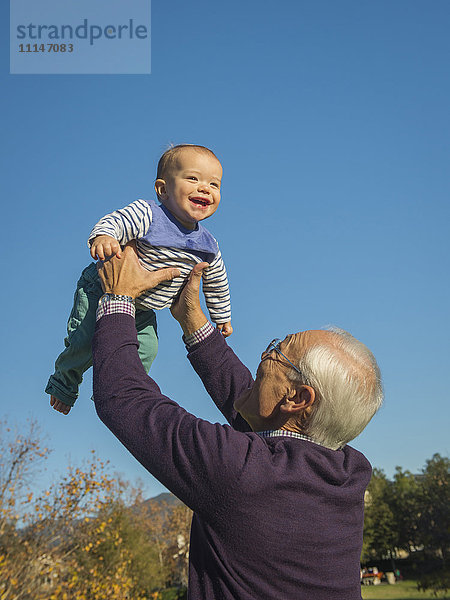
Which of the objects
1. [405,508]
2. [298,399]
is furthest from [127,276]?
[405,508]

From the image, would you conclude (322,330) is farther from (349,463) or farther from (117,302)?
(117,302)

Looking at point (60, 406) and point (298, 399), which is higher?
point (60, 406)

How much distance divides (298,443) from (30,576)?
11.8m

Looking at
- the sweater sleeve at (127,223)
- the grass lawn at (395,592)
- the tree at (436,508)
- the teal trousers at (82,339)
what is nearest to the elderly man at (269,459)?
the sweater sleeve at (127,223)

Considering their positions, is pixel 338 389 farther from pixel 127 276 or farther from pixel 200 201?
pixel 200 201

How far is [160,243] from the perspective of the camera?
9.25 ft

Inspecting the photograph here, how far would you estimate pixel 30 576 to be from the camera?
1210 cm

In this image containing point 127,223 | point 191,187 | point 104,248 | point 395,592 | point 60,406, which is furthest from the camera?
point 395,592

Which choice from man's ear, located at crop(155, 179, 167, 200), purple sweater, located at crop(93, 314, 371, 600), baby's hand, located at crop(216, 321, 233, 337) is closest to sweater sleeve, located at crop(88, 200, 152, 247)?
man's ear, located at crop(155, 179, 167, 200)

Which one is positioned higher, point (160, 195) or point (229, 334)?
point (160, 195)

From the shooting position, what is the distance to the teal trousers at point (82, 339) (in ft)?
9.63

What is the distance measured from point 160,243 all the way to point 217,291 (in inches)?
21.5

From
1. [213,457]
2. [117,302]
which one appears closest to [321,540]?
[213,457]

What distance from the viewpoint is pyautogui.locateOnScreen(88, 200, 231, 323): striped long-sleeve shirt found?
2.72m
